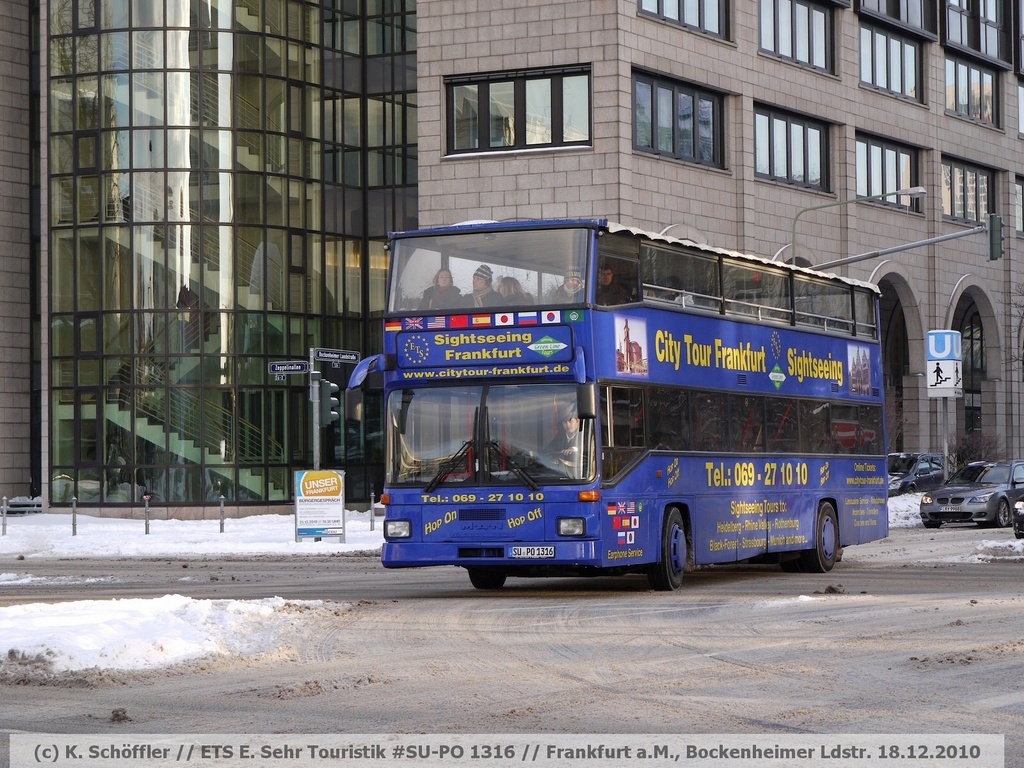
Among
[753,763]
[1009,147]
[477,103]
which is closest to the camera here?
[753,763]

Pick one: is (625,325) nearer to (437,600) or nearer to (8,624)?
(437,600)

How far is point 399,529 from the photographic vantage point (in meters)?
19.4

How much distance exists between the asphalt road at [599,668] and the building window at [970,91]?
46.5m

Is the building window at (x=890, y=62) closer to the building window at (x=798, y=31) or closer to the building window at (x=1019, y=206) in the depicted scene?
the building window at (x=798, y=31)

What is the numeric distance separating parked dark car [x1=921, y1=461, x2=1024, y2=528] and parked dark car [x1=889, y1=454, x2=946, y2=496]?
38.5 feet

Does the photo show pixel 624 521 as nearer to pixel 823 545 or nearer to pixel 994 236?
pixel 823 545

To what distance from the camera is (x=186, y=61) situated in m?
49.4

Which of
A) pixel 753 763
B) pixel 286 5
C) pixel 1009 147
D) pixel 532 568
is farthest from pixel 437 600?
pixel 1009 147

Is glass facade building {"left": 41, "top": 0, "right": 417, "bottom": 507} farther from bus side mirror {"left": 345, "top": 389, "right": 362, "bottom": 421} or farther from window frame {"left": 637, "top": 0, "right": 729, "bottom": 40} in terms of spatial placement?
bus side mirror {"left": 345, "top": 389, "right": 362, "bottom": 421}

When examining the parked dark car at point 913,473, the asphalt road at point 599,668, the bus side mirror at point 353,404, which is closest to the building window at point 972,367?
the parked dark car at point 913,473

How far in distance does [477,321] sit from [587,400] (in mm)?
1517

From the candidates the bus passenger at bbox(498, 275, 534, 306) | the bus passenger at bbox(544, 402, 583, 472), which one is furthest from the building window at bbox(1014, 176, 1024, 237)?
the bus passenger at bbox(544, 402, 583, 472)

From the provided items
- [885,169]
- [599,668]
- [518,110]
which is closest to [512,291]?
[599,668]

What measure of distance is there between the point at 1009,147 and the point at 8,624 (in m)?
60.9
